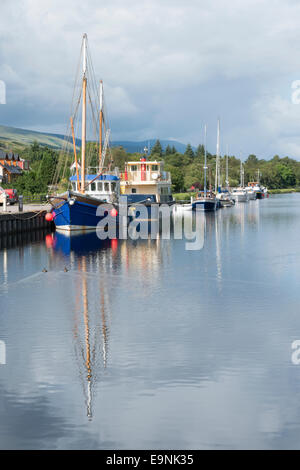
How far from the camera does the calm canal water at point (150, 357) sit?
1324 centimetres

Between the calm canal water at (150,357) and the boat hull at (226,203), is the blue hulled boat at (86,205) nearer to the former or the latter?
the calm canal water at (150,357)

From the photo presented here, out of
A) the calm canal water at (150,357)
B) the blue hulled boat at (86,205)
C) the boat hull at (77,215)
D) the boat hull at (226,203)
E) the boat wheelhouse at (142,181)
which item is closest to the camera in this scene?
the calm canal water at (150,357)

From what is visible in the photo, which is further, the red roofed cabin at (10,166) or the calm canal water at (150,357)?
the red roofed cabin at (10,166)

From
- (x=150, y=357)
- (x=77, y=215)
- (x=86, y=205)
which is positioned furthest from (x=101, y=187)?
(x=150, y=357)

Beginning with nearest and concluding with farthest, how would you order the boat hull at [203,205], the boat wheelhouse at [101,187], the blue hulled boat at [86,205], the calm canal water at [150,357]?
the calm canal water at [150,357], the blue hulled boat at [86,205], the boat wheelhouse at [101,187], the boat hull at [203,205]

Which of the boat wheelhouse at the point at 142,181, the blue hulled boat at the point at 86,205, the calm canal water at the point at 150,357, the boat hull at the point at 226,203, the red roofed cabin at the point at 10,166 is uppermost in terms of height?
the red roofed cabin at the point at 10,166

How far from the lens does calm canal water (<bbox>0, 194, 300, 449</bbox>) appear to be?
13.2 meters

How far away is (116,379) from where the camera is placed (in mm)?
16234

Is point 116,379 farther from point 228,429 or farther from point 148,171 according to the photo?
point 148,171

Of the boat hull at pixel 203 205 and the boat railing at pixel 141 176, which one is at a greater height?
the boat railing at pixel 141 176

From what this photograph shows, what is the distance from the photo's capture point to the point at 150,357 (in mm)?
18172

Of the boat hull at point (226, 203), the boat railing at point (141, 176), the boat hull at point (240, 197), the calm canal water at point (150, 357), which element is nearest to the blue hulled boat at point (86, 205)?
the boat railing at point (141, 176)

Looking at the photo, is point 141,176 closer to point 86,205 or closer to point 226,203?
point 86,205
